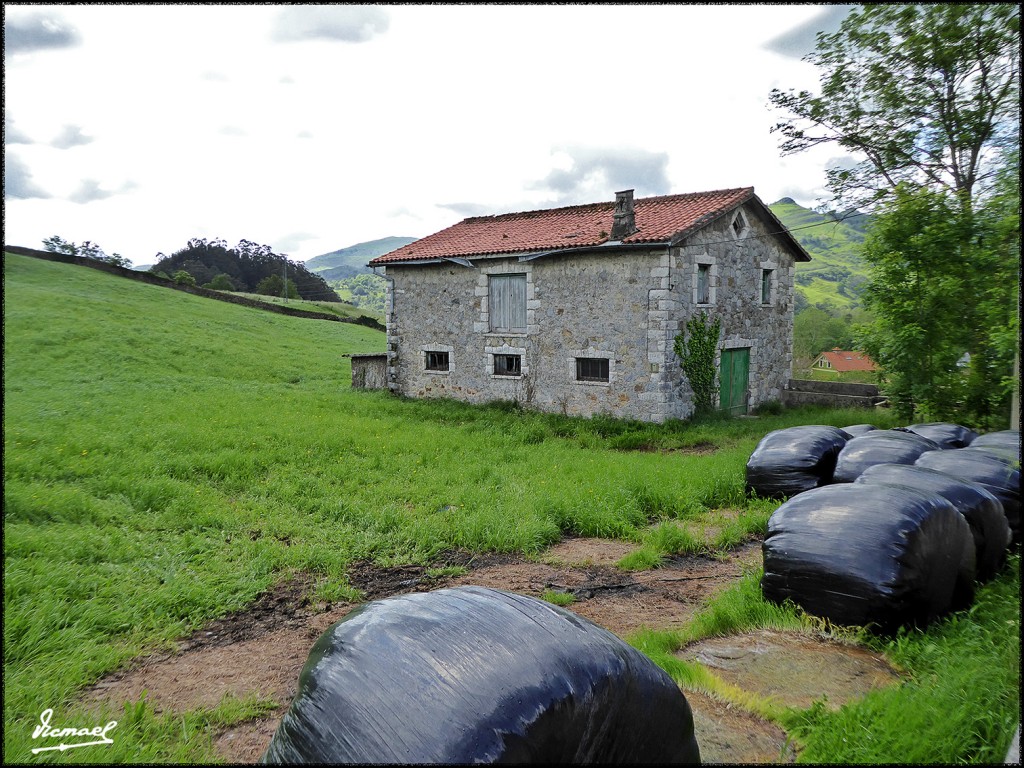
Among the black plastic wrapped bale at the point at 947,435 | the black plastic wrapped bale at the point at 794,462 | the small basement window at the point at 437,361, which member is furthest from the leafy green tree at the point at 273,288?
the black plastic wrapped bale at the point at 947,435

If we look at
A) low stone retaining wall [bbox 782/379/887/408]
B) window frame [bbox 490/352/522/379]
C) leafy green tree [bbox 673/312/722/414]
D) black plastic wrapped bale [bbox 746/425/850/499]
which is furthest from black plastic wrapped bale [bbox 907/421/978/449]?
window frame [bbox 490/352/522/379]

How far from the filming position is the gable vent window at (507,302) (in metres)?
15.8

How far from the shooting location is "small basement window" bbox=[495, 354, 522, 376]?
52.4 feet

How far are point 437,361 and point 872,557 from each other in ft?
47.2

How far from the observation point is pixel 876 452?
7254 millimetres

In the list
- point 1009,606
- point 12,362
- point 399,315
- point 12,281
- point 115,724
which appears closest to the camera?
point 115,724

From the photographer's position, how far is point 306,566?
5.91 m

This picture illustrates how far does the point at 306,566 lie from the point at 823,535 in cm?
463

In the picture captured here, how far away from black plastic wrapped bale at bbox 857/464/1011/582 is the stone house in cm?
849

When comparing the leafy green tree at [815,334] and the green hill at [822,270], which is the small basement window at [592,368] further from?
the green hill at [822,270]

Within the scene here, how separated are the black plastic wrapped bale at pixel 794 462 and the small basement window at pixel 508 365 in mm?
8320

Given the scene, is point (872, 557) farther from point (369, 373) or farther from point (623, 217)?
point (369, 373)

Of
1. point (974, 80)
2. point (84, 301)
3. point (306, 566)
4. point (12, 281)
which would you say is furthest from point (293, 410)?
point (12, 281)

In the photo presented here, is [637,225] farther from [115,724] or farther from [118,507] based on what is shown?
[115,724]
